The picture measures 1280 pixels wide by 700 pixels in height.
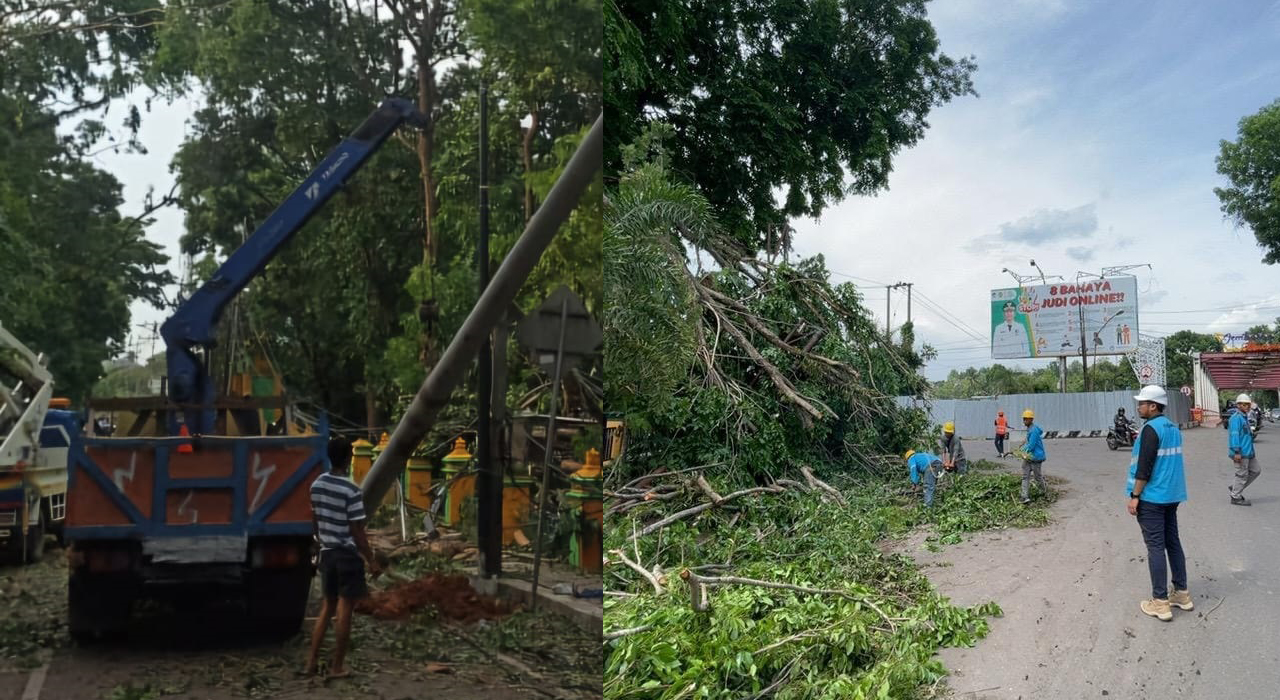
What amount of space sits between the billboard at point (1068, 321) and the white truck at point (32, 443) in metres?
23.9

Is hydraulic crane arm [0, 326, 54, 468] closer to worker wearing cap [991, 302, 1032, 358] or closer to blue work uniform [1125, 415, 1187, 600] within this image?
blue work uniform [1125, 415, 1187, 600]

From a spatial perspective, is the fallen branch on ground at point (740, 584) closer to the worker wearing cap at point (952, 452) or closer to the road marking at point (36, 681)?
the road marking at point (36, 681)

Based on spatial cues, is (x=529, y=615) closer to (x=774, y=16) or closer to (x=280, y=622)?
(x=280, y=622)

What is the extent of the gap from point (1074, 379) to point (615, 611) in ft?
114

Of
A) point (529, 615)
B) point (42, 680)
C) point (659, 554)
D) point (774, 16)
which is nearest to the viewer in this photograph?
point (42, 680)

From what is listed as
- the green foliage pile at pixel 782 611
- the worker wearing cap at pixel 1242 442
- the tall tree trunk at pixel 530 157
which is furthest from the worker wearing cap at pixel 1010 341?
the tall tree trunk at pixel 530 157

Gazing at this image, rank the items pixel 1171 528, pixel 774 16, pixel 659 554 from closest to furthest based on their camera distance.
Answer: pixel 1171 528
pixel 659 554
pixel 774 16

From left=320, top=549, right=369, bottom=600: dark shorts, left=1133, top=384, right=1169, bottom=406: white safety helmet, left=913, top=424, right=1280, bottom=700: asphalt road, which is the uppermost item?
left=1133, top=384, right=1169, bottom=406: white safety helmet

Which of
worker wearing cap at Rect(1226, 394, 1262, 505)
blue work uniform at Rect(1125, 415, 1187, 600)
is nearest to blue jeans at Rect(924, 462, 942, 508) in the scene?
worker wearing cap at Rect(1226, 394, 1262, 505)

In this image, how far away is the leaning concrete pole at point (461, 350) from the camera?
2.07ft

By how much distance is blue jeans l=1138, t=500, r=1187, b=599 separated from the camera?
4441mm

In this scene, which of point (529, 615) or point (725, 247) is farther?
point (725, 247)

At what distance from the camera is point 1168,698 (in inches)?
148

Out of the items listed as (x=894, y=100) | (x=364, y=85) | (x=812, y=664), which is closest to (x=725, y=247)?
(x=894, y=100)
